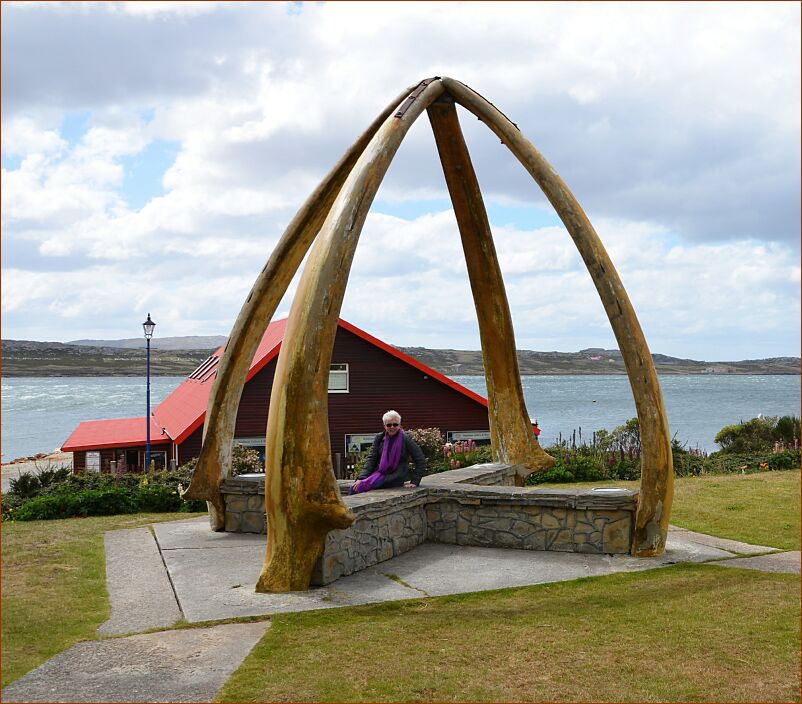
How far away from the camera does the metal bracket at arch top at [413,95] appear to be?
9625mm

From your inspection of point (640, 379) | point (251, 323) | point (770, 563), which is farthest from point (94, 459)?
point (770, 563)

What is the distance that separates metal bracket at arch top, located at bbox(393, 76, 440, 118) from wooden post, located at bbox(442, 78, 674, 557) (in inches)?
74.2

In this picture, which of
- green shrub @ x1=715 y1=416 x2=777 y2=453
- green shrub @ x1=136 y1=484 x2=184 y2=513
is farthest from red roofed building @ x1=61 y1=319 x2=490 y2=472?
green shrub @ x1=136 y1=484 x2=184 y2=513

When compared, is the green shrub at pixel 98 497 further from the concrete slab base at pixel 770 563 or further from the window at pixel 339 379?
the window at pixel 339 379

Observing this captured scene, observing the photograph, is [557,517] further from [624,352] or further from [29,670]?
[29,670]

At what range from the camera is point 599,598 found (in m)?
7.99

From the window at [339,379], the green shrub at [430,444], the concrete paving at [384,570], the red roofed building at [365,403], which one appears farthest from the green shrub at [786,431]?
the concrete paving at [384,570]

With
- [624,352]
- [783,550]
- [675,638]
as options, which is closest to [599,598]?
[675,638]

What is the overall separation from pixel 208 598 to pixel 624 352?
5265 mm

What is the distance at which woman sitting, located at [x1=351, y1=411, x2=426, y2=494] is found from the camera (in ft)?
33.6

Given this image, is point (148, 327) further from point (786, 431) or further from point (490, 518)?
point (786, 431)

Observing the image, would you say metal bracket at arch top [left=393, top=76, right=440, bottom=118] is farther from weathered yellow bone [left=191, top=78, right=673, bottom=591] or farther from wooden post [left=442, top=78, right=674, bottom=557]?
wooden post [left=442, top=78, right=674, bottom=557]

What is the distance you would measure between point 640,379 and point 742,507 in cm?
520

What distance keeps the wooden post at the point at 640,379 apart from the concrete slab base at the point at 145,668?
478 centimetres
